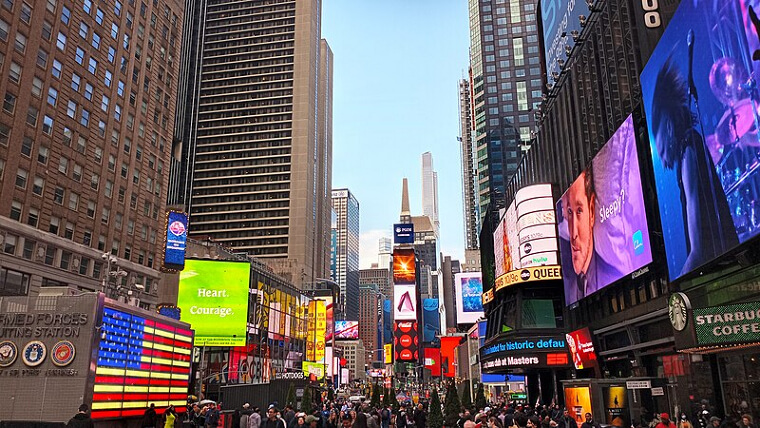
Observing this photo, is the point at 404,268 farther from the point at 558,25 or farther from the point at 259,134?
the point at 558,25

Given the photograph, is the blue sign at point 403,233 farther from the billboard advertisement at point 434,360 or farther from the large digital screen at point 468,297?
the large digital screen at point 468,297

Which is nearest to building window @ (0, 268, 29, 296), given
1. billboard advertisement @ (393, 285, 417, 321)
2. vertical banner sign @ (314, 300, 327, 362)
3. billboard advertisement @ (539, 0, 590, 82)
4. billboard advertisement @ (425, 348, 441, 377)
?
billboard advertisement @ (539, 0, 590, 82)

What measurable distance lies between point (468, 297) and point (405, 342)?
15962mm

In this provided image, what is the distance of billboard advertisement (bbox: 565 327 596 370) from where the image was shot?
122 ft

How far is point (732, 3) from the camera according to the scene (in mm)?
17312

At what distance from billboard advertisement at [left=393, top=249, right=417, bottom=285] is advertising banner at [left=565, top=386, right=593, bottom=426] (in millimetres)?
96447

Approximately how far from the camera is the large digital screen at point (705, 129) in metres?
16.5

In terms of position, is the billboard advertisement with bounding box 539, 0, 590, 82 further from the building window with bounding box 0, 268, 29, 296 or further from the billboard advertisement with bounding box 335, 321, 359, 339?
the billboard advertisement with bounding box 335, 321, 359, 339

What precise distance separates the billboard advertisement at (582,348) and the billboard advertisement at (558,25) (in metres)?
22.1

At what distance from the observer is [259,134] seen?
161000 mm

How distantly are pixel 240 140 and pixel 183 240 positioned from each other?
109763 mm

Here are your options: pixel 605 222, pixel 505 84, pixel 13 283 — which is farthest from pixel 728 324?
pixel 505 84

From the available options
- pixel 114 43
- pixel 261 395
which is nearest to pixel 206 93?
pixel 114 43

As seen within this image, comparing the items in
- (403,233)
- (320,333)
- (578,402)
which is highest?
(403,233)
